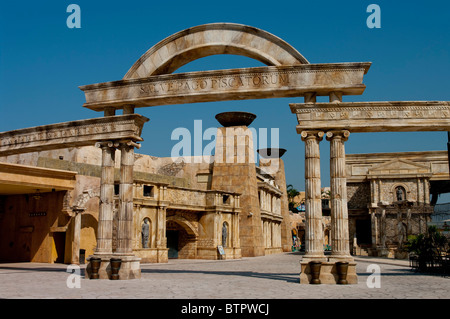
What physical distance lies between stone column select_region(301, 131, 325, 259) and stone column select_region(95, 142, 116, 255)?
600cm

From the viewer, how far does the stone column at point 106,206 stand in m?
13.5

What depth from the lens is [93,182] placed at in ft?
80.4

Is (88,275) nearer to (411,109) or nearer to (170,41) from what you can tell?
(170,41)

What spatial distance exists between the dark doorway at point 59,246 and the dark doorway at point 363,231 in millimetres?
29559

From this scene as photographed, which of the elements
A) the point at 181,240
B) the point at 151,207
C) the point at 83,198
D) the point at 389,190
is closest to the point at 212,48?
the point at 83,198

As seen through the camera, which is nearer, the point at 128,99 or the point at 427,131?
the point at 427,131

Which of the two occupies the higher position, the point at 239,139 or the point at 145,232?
the point at 239,139

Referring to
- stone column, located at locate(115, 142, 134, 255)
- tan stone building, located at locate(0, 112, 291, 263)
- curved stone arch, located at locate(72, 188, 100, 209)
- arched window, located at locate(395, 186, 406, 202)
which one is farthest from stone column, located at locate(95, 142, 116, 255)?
arched window, located at locate(395, 186, 406, 202)

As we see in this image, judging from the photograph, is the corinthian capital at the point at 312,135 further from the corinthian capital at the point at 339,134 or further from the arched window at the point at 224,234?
the arched window at the point at 224,234

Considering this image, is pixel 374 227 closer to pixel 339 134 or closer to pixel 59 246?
pixel 59 246

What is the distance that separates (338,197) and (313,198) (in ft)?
2.25
